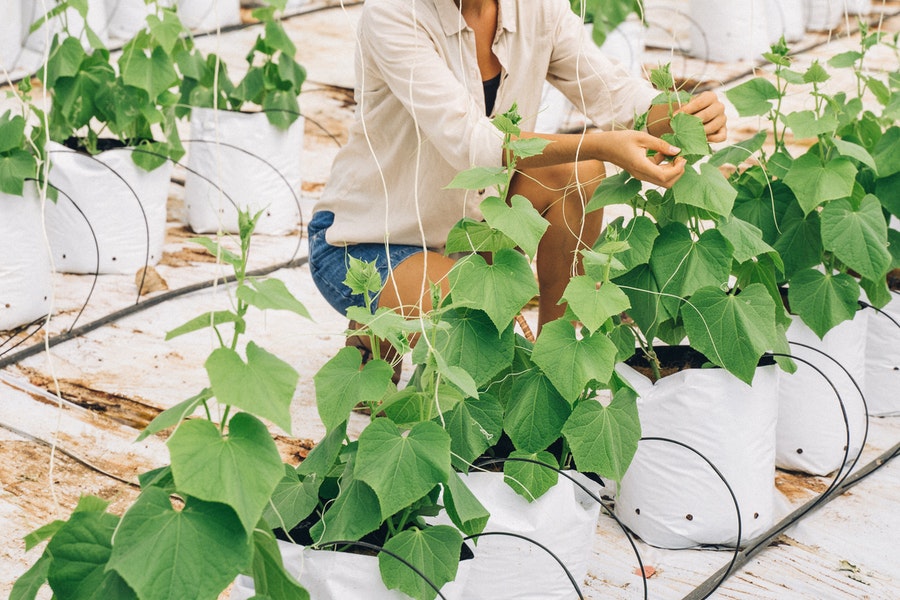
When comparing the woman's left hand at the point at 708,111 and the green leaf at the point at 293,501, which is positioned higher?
the woman's left hand at the point at 708,111

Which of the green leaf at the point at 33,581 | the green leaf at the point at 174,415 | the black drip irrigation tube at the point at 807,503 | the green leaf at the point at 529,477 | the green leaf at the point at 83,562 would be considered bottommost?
the black drip irrigation tube at the point at 807,503

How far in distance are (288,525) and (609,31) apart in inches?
98.4

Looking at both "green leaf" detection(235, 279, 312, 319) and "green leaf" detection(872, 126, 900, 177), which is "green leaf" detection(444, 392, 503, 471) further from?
"green leaf" detection(872, 126, 900, 177)

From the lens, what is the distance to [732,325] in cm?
141

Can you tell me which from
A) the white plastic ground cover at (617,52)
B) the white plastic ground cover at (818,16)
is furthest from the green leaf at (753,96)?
the white plastic ground cover at (818,16)

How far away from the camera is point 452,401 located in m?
1.19

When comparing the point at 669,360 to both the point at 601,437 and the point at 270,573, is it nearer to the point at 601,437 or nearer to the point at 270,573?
the point at 601,437

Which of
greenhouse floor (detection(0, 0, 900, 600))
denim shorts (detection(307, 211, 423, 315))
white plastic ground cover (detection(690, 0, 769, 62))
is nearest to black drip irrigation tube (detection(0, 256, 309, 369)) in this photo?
greenhouse floor (detection(0, 0, 900, 600))

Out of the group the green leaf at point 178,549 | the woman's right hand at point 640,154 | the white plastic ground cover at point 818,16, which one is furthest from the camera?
the white plastic ground cover at point 818,16

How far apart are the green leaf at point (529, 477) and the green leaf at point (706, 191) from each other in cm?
37

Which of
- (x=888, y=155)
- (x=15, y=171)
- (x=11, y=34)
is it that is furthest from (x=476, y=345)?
(x=11, y=34)

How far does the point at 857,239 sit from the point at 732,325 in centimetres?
30

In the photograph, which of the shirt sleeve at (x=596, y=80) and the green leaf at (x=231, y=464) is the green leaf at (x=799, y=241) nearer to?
the shirt sleeve at (x=596, y=80)

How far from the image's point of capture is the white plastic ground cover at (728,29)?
3.80 m
